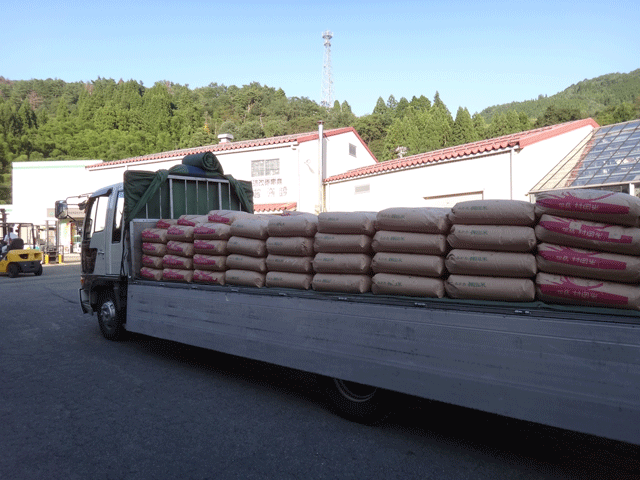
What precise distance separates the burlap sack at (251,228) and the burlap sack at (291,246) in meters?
0.18

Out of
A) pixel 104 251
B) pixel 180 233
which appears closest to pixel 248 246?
pixel 180 233

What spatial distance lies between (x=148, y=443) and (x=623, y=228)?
3786mm

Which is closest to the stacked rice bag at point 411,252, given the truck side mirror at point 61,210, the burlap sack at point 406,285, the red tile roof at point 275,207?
the burlap sack at point 406,285

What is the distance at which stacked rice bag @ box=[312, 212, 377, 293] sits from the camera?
4.33 metres

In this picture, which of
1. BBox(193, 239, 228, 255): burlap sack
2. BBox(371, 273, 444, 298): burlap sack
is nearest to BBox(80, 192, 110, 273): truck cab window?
BBox(193, 239, 228, 255): burlap sack

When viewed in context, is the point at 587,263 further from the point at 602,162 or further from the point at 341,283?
the point at 602,162

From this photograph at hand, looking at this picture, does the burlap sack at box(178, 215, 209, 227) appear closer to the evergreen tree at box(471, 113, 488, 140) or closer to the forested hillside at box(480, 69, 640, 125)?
the evergreen tree at box(471, 113, 488, 140)

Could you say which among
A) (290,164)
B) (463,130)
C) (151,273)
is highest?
(463,130)

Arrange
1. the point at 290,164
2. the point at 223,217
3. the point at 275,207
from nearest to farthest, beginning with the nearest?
the point at 223,217 < the point at 290,164 < the point at 275,207

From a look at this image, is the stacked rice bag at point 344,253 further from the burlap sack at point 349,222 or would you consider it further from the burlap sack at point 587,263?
the burlap sack at point 587,263

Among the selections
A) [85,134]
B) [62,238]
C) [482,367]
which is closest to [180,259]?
[482,367]

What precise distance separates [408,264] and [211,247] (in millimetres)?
2609

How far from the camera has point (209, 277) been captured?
18.7 ft

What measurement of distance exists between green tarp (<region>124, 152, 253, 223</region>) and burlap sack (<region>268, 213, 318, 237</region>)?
9.67 ft
